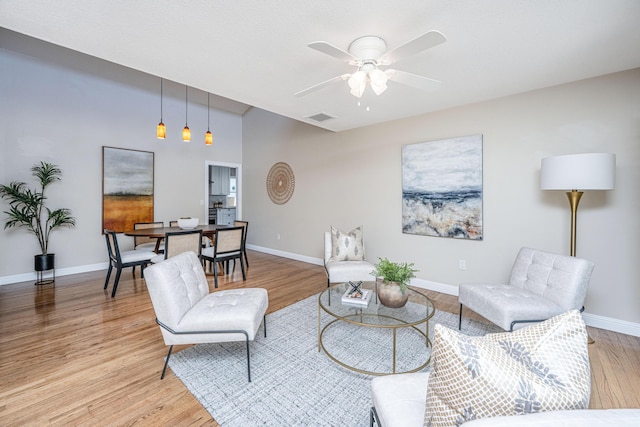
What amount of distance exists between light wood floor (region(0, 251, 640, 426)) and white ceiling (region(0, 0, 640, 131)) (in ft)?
7.98

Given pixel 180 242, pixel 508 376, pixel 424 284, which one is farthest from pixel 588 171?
pixel 180 242

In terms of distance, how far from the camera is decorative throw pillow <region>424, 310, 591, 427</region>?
2.30 feet

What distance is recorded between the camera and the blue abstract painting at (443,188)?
3.42m

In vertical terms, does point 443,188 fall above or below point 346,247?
above

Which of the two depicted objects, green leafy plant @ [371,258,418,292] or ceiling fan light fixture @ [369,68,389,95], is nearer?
ceiling fan light fixture @ [369,68,389,95]

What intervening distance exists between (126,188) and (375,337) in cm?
488

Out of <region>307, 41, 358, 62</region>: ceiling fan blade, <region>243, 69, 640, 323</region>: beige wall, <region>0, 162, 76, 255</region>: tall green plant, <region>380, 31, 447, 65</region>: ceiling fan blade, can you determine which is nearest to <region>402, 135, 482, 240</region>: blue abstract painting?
<region>243, 69, 640, 323</region>: beige wall

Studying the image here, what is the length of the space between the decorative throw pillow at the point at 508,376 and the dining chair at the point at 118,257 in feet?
12.7

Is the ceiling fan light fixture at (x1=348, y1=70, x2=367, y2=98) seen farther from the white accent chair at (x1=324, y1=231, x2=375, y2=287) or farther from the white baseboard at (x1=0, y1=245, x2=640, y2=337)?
the white baseboard at (x1=0, y1=245, x2=640, y2=337)

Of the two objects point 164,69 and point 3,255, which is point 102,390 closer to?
point 164,69

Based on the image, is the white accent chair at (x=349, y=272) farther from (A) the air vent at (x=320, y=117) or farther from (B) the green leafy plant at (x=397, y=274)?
(A) the air vent at (x=320, y=117)

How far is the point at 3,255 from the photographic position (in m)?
3.84

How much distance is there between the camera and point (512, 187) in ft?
10.4

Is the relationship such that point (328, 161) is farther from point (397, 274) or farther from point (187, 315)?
point (187, 315)
